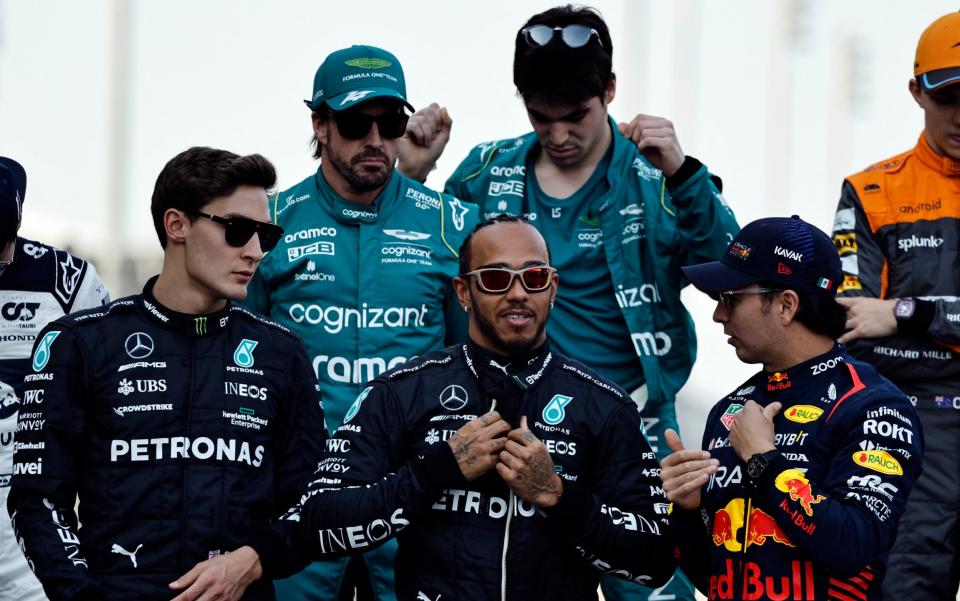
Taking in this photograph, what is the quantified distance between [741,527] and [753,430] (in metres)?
0.30

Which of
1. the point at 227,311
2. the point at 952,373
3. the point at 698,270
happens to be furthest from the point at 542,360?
the point at 952,373

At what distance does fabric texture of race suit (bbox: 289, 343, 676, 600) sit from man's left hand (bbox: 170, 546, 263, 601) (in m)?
0.19

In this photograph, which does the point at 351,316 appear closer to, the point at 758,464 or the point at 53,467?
the point at 53,467

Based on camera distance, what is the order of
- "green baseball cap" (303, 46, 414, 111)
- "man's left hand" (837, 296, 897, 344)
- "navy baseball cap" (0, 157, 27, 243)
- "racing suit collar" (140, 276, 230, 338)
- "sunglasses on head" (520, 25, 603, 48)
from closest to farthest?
"racing suit collar" (140, 276, 230, 338)
"navy baseball cap" (0, 157, 27, 243)
"man's left hand" (837, 296, 897, 344)
"green baseball cap" (303, 46, 414, 111)
"sunglasses on head" (520, 25, 603, 48)

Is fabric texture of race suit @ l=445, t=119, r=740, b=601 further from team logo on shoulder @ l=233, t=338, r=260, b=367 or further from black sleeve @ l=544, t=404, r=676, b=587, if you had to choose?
team logo on shoulder @ l=233, t=338, r=260, b=367

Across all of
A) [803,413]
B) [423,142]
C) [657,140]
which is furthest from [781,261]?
[423,142]

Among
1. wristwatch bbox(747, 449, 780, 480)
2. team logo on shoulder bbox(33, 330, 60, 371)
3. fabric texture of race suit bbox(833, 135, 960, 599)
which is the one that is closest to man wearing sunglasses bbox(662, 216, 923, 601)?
wristwatch bbox(747, 449, 780, 480)

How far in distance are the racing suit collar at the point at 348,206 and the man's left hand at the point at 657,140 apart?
3.22ft

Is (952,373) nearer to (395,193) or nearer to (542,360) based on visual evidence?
(542,360)

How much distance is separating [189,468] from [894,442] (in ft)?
7.04

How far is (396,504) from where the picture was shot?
4.08 m

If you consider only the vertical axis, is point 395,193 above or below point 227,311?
above

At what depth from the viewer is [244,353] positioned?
15.0 feet

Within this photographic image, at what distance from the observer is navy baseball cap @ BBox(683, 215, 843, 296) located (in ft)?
14.3
